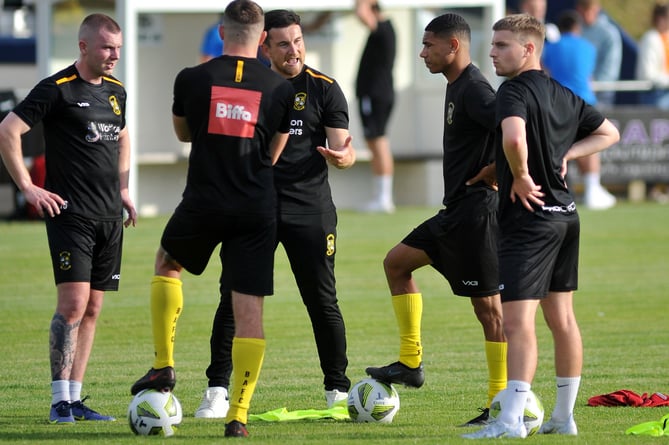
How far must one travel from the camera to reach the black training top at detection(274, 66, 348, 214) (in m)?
7.72

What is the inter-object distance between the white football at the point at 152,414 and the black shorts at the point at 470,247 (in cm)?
185

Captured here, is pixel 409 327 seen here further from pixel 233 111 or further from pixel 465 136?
pixel 233 111

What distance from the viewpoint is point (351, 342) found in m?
10.7

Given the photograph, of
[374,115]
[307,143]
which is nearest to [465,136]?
[307,143]

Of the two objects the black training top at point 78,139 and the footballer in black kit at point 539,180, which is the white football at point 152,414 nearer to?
the black training top at point 78,139

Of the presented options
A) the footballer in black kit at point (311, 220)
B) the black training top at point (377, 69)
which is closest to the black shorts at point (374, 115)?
the black training top at point (377, 69)

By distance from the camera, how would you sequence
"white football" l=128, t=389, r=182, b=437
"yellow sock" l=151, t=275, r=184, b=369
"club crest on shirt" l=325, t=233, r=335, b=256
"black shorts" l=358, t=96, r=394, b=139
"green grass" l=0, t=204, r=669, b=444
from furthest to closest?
"black shorts" l=358, t=96, r=394, b=139
"club crest on shirt" l=325, t=233, r=335, b=256
"green grass" l=0, t=204, r=669, b=444
"yellow sock" l=151, t=275, r=184, b=369
"white football" l=128, t=389, r=182, b=437

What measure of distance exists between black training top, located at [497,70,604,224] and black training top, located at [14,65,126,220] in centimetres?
232

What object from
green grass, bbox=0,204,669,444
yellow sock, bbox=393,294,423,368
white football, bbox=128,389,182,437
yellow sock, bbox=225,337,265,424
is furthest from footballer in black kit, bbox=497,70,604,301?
white football, bbox=128,389,182,437

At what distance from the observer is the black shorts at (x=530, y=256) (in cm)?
671

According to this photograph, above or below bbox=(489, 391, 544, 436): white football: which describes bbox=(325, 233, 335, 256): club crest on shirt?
above

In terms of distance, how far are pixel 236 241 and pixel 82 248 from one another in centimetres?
113

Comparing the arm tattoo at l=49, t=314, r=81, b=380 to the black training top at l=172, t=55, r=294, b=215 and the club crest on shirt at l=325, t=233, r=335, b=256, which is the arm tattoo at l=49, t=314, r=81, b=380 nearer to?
the black training top at l=172, t=55, r=294, b=215

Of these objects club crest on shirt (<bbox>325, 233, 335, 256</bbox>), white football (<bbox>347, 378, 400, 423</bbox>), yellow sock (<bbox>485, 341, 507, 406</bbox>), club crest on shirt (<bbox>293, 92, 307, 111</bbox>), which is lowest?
white football (<bbox>347, 378, 400, 423</bbox>)
